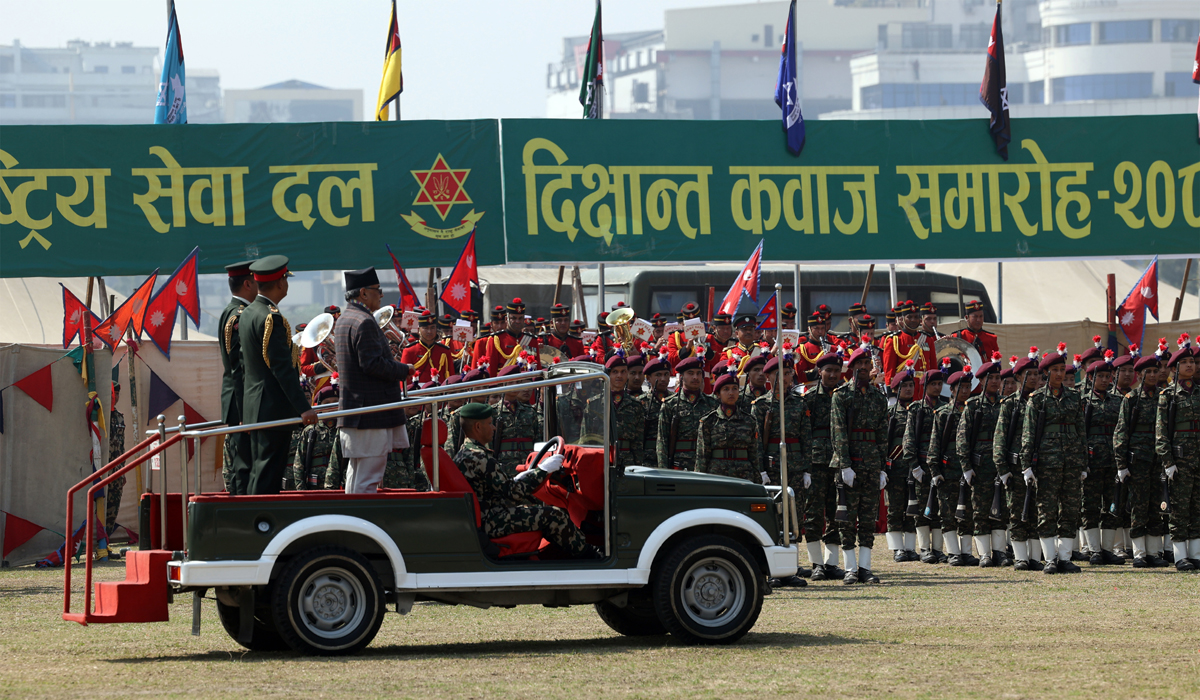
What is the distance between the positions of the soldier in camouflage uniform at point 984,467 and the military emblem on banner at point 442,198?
21.4ft

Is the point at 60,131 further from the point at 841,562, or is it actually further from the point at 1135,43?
the point at 1135,43

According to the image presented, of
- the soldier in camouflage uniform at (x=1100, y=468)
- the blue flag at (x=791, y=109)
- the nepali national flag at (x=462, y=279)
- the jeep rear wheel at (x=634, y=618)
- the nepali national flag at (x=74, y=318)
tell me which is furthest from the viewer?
the blue flag at (x=791, y=109)

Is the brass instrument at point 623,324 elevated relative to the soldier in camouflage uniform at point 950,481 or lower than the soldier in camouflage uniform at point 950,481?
elevated

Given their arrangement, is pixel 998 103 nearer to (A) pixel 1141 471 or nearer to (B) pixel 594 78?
(B) pixel 594 78

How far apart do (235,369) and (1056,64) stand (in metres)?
135

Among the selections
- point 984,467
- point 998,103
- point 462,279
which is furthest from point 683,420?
point 998,103

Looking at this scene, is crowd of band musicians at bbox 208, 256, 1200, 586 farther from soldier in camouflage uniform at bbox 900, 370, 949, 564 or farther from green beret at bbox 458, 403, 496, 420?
green beret at bbox 458, 403, 496, 420

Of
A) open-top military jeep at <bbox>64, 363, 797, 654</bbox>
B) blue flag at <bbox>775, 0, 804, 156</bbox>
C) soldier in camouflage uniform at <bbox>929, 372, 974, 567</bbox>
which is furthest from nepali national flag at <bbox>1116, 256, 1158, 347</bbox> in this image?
open-top military jeep at <bbox>64, 363, 797, 654</bbox>

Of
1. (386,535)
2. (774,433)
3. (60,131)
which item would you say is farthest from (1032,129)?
(386,535)

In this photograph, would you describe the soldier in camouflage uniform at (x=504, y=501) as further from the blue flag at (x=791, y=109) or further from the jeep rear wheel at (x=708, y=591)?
the blue flag at (x=791, y=109)

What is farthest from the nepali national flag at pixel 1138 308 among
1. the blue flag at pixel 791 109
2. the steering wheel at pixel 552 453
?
the steering wheel at pixel 552 453

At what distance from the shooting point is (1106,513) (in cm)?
1436

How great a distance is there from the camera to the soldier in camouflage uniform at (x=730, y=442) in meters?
12.6

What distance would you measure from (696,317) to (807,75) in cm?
14698
